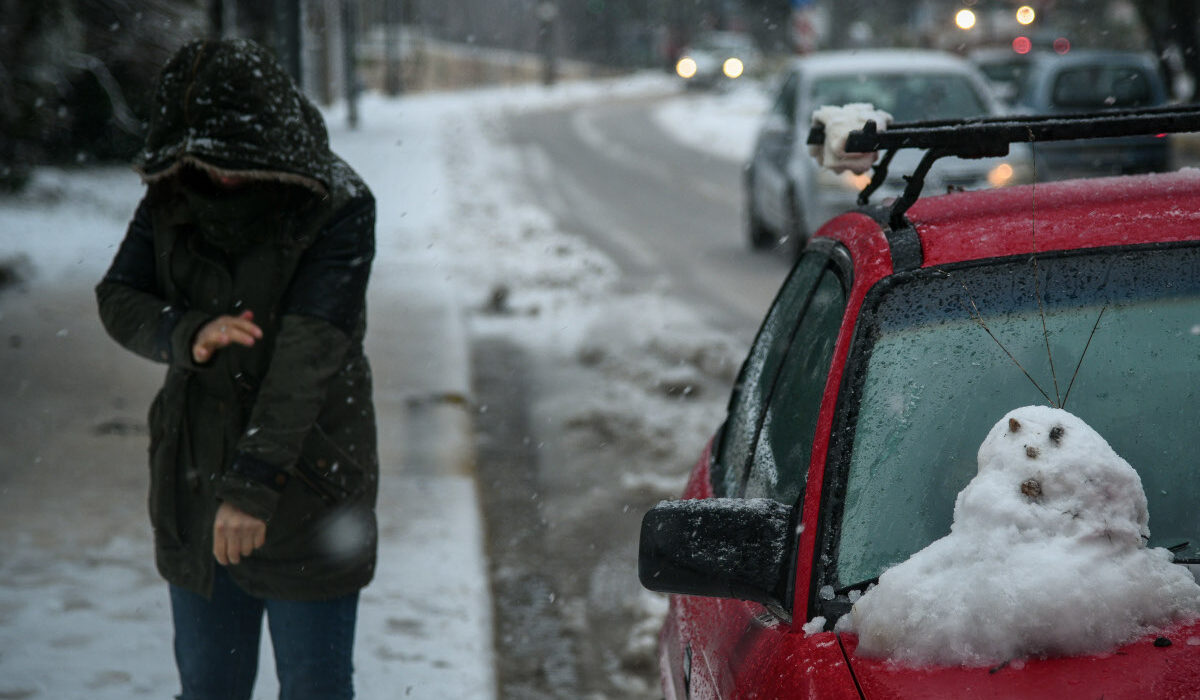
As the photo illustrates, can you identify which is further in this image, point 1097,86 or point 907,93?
point 1097,86

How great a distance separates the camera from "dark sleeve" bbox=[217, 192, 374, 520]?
2.76 metres

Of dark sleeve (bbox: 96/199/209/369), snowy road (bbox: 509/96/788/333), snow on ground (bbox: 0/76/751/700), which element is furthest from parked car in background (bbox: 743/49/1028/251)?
dark sleeve (bbox: 96/199/209/369)

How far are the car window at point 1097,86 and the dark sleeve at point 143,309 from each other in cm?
1317

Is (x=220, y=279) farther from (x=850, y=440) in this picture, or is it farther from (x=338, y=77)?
(x=338, y=77)

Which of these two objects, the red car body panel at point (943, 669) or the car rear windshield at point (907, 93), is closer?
the red car body panel at point (943, 669)

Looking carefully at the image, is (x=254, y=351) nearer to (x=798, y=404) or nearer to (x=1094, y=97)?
(x=798, y=404)

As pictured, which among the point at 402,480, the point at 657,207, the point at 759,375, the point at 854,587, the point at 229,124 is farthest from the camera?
the point at 657,207

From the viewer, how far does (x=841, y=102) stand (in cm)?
1194

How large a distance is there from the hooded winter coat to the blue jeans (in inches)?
2.3

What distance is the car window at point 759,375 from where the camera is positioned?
2.94 m

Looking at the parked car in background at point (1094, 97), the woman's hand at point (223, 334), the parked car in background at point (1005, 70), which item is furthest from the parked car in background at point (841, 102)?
the woman's hand at point (223, 334)

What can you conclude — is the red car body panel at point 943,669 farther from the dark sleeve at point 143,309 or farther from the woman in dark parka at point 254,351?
the dark sleeve at point 143,309

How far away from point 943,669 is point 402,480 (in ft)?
16.4

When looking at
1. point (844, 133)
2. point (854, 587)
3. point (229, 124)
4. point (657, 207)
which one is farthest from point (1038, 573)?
point (657, 207)
